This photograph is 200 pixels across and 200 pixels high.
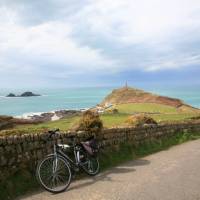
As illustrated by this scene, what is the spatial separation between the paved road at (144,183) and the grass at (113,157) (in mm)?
388

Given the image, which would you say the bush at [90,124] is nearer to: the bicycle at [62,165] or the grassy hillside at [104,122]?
the bicycle at [62,165]

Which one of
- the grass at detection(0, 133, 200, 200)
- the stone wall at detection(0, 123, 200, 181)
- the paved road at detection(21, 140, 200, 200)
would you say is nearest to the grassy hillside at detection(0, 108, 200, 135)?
the stone wall at detection(0, 123, 200, 181)

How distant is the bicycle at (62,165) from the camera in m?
8.33

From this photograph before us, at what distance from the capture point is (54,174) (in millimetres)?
8430

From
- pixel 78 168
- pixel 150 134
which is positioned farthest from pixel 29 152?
pixel 150 134

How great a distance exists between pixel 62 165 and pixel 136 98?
157 feet

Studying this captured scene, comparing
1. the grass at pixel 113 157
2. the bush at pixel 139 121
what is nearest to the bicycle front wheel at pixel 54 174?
the grass at pixel 113 157

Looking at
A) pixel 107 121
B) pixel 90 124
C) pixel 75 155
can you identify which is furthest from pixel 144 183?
pixel 107 121

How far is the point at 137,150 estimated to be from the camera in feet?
44.3

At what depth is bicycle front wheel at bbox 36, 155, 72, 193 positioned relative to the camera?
8242 mm

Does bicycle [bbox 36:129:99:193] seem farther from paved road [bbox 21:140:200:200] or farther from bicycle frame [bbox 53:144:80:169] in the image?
paved road [bbox 21:140:200:200]

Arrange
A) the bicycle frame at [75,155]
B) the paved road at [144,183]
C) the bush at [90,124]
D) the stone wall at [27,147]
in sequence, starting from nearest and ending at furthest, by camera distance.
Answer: the paved road at [144,183] → the stone wall at [27,147] → the bicycle frame at [75,155] → the bush at [90,124]

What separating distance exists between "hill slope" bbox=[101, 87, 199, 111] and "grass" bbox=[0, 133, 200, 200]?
31.3 metres

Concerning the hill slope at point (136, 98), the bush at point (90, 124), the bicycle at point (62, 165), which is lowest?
the bicycle at point (62, 165)
